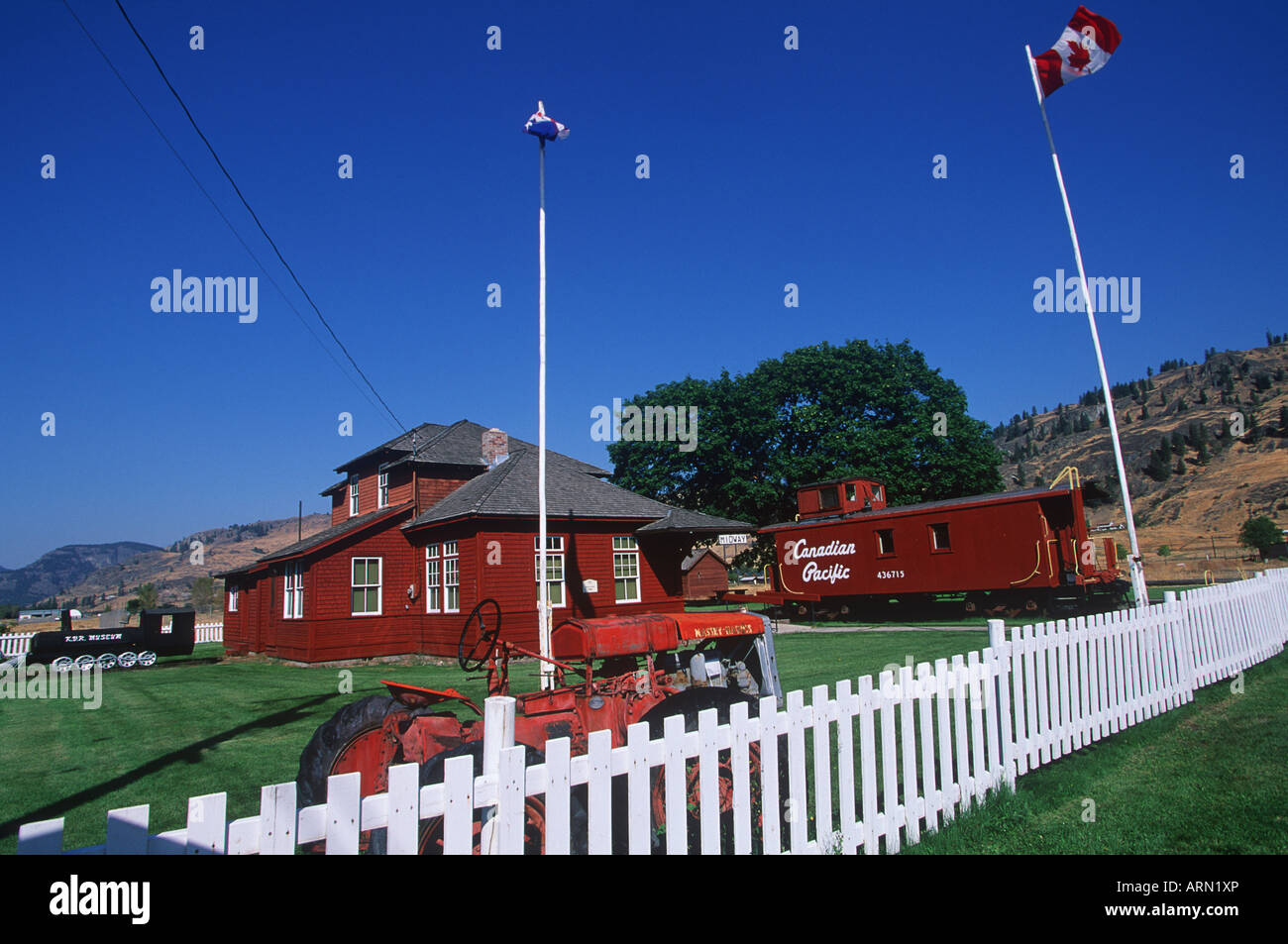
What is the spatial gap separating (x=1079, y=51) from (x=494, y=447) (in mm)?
19915

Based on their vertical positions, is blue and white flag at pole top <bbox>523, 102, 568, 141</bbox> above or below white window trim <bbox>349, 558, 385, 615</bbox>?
above

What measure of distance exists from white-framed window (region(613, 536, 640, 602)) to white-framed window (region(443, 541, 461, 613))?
464 cm

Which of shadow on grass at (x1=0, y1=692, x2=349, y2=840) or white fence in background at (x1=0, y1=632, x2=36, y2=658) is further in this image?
white fence in background at (x1=0, y1=632, x2=36, y2=658)

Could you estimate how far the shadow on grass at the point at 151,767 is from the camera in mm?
5753

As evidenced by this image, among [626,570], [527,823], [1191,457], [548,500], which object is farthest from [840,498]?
[1191,457]

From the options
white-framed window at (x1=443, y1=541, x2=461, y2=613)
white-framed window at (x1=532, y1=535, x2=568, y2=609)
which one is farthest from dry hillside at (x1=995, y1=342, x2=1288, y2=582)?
white-framed window at (x1=443, y1=541, x2=461, y2=613)

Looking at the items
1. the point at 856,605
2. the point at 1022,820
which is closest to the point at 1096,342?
the point at 1022,820

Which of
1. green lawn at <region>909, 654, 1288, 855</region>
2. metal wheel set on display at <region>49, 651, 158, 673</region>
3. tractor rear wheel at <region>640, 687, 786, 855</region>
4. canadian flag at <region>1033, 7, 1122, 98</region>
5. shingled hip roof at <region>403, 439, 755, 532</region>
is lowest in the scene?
metal wheel set on display at <region>49, 651, 158, 673</region>

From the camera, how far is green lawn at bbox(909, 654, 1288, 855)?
4.04 meters

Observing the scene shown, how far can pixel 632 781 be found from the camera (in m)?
2.92

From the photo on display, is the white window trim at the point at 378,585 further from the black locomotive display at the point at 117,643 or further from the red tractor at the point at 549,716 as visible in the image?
the red tractor at the point at 549,716

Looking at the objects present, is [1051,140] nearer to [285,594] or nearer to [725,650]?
[725,650]

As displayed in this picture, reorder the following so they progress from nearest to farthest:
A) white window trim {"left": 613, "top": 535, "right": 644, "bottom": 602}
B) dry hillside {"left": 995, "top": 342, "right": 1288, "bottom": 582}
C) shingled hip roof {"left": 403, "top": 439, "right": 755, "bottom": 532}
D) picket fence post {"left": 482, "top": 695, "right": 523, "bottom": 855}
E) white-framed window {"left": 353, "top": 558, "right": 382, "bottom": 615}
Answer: picket fence post {"left": 482, "top": 695, "right": 523, "bottom": 855} → shingled hip roof {"left": 403, "top": 439, "right": 755, "bottom": 532} → white-framed window {"left": 353, "top": 558, "right": 382, "bottom": 615} → white window trim {"left": 613, "top": 535, "right": 644, "bottom": 602} → dry hillside {"left": 995, "top": 342, "right": 1288, "bottom": 582}

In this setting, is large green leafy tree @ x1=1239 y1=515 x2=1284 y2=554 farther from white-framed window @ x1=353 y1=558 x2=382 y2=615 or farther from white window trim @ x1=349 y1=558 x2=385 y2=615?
white-framed window @ x1=353 y1=558 x2=382 y2=615
